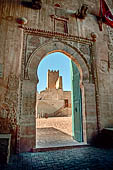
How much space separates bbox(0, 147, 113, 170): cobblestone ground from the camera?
2629 mm

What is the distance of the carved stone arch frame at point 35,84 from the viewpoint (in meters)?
3.80

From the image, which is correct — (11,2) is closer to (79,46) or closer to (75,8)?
(75,8)

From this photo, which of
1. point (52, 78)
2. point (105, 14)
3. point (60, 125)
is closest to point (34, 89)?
point (105, 14)

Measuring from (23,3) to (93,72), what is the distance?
408cm

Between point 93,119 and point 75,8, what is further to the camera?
point 75,8

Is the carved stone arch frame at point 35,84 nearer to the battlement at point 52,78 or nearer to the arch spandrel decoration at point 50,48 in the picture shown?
the arch spandrel decoration at point 50,48

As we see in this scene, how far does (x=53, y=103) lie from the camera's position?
21.0 metres

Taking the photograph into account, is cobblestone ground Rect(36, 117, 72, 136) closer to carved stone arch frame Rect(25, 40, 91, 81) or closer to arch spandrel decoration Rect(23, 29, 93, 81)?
carved stone arch frame Rect(25, 40, 91, 81)

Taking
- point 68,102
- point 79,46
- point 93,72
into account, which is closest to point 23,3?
point 79,46

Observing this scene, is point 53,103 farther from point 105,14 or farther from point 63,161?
point 63,161

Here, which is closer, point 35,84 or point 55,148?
point 55,148

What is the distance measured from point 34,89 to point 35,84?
185 millimetres

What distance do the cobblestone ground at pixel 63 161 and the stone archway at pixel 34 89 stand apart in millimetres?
593

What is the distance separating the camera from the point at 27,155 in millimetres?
3377
